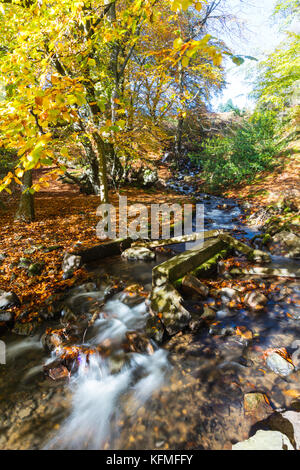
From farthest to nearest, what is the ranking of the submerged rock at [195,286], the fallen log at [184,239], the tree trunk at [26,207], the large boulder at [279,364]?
the tree trunk at [26,207], the fallen log at [184,239], the submerged rock at [195,286], the large boulder at [279,364]

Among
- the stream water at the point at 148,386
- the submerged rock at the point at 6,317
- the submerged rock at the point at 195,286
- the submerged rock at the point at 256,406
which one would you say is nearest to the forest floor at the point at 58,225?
the submerged rock at the point at 6,317

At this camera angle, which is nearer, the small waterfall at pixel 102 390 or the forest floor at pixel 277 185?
the small waterfall at pixel 102 390

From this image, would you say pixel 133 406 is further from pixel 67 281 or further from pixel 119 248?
pixel 119 248

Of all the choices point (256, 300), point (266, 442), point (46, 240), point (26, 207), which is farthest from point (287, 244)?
point (26, 207)

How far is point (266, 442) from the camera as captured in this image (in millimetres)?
2090

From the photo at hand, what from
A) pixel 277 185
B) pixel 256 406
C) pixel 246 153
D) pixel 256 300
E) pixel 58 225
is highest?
pixel 246 153

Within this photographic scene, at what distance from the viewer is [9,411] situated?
8.72 feet

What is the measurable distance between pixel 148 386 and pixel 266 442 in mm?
1467

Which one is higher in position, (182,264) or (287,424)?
(182,264)

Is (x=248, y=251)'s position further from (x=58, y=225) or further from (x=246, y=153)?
(x=246, y=153)

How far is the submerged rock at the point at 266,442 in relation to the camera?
2.05 meters

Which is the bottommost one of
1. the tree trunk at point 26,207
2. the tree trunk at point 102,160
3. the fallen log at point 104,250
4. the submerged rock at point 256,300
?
the submerged rock at point 256,300

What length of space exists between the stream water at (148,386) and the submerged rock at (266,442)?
0.10 m

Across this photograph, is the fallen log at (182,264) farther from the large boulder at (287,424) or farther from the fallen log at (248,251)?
the large boulder at (287,424)
